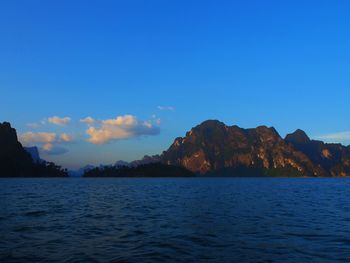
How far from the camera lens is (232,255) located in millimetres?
25969

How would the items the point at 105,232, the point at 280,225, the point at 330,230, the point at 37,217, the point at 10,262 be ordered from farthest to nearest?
the point at 37,217 < the point at 280,225 < the point at 330,230 < the point at 105,232 < the point at 10,262

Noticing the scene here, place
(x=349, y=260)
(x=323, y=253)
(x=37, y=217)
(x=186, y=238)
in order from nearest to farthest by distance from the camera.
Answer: (x=349, y=260)
(x=323, y=253)
(x=186, y=238)
(x=37, y=217)

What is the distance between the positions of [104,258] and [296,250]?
14.4m

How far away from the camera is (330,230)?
38625 mm

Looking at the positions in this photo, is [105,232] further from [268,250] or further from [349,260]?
[349,260]

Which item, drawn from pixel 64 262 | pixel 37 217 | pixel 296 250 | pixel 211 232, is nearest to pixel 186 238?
pixel 211 232

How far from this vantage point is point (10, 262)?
23250 millimetres

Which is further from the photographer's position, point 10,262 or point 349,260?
point 349,260

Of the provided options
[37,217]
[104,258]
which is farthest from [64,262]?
[37,217]

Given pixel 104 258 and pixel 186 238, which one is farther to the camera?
pixel 186 238

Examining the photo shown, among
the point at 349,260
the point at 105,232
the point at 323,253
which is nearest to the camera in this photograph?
the point at 349,260

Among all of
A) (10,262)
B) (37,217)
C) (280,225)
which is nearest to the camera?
(10,262)

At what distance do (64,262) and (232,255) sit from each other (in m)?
11.4

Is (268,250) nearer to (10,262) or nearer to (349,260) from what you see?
(349,260)
